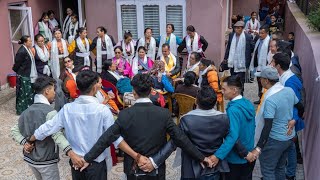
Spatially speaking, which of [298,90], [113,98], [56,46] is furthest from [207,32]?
[298,90]

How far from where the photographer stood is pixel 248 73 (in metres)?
8.60

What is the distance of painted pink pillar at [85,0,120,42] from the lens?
34.0 ft

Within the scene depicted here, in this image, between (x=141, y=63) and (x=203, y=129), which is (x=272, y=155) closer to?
(x=203, y=129)

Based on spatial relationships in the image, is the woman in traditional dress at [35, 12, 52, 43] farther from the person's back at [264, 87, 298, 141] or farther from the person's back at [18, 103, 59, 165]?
the person's back at [264, 87, 298, 141]

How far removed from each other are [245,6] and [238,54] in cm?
990

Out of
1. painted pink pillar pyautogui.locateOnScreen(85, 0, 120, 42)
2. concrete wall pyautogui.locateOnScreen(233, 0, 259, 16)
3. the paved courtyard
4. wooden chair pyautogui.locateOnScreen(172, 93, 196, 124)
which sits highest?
concrete wall pyautogui.locateOnScreen(233, 0, 259, 16)

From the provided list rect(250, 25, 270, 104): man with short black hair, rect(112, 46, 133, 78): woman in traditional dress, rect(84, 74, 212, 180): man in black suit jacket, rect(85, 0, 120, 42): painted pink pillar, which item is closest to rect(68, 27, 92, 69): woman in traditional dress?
rect(112, 46, 133, 78): woman in traditional dress

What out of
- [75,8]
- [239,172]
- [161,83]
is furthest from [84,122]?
[75,8]

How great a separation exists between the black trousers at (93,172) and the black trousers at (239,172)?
3.88 ft

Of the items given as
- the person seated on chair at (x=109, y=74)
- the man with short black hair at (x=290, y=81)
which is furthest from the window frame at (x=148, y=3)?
the man with short black hair at (x=290, y=81)

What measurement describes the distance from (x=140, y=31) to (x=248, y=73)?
3264mm

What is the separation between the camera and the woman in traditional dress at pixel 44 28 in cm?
1085

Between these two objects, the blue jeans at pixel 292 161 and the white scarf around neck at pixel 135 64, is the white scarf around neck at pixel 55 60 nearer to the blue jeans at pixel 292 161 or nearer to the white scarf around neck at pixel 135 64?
the white scarf around neck at pixel 135 64

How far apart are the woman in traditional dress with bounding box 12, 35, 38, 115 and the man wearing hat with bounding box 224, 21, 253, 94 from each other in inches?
157
